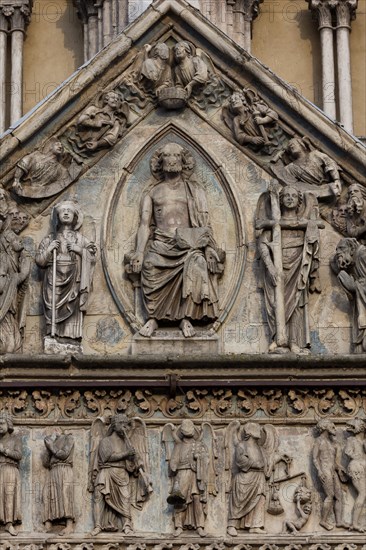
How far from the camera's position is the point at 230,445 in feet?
80.0

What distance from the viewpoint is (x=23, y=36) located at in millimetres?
28641

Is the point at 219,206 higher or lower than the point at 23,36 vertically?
lower

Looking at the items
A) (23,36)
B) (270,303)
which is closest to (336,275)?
(270,303)

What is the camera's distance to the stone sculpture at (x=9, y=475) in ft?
78.6

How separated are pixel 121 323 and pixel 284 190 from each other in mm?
1863

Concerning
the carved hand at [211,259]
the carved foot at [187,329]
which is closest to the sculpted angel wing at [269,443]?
the carved foot at [187,329]

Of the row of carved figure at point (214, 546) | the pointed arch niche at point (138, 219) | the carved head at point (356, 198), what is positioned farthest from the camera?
the carved head at point (356, 198)

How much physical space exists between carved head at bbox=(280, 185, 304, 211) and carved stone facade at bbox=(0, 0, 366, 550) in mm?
12

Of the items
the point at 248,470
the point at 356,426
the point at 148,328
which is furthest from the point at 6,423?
the point at 356,426

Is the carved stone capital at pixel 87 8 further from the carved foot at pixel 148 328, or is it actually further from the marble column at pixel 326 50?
the carved foot at pixel 148 328

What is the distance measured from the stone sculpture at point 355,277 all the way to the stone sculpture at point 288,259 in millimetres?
215

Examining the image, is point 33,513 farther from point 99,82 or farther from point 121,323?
point 99,82

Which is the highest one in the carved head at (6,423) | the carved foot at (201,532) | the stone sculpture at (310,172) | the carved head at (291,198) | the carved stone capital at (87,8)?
the carved stone capital at (87,8)

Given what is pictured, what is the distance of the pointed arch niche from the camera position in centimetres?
2494
